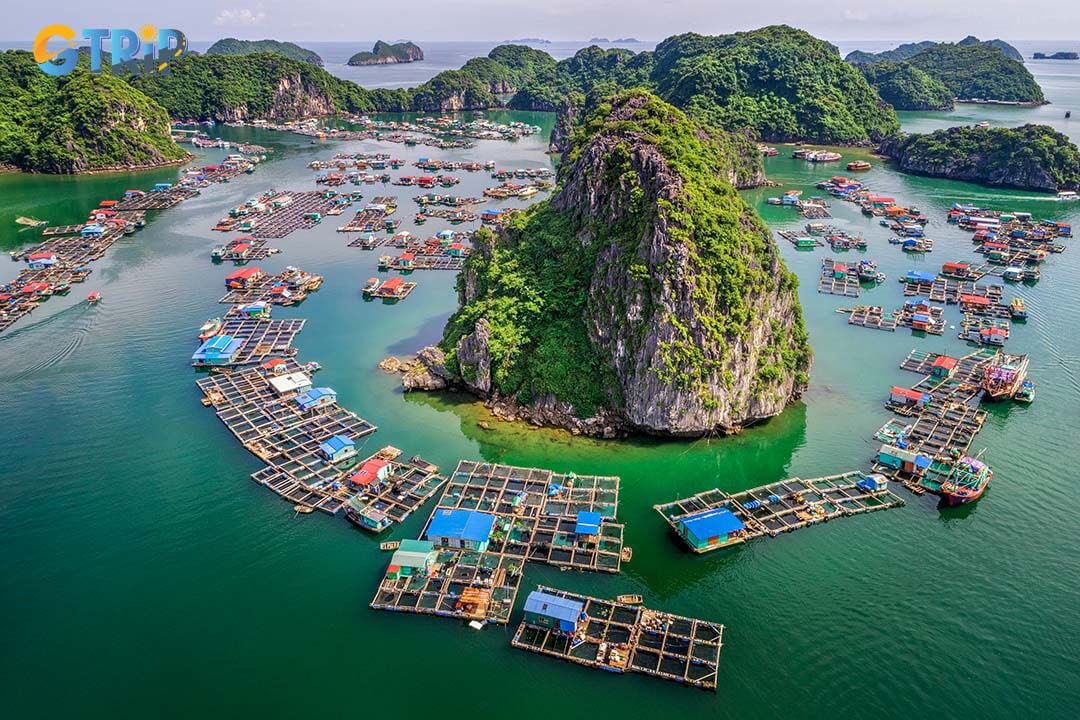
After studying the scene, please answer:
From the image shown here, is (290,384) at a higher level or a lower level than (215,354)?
lower

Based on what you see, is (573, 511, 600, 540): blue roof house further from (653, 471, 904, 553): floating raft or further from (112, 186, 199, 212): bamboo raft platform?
(112, 186, 199, 212): bamboo raft platform

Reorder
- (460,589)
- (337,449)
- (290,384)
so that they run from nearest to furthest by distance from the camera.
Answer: (460,589)
(337,449)
(290,384)

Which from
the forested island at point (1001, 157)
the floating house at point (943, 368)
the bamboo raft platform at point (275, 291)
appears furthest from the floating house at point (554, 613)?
the forested island at point (1001, 157)

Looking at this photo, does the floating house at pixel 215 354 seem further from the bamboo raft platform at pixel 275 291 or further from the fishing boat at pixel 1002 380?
the fishing boat at pixel 1002 380

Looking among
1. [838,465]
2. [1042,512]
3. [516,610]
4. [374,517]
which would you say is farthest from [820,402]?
[374,517]

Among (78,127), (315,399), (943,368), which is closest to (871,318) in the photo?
(943,368)

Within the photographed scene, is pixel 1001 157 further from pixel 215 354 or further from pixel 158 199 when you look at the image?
pixel 158 199

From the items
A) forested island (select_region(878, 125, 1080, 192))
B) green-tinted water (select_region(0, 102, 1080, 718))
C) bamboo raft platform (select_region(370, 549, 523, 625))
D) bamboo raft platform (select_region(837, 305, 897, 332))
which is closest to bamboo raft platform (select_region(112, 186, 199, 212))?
green-tinted water (select_region(0, 102, 1080, 718))

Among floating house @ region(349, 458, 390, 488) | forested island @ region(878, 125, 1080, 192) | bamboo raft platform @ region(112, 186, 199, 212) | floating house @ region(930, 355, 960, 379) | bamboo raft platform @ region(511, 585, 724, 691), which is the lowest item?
bamboo raft platform @ region(511, 585, 724, 691)
